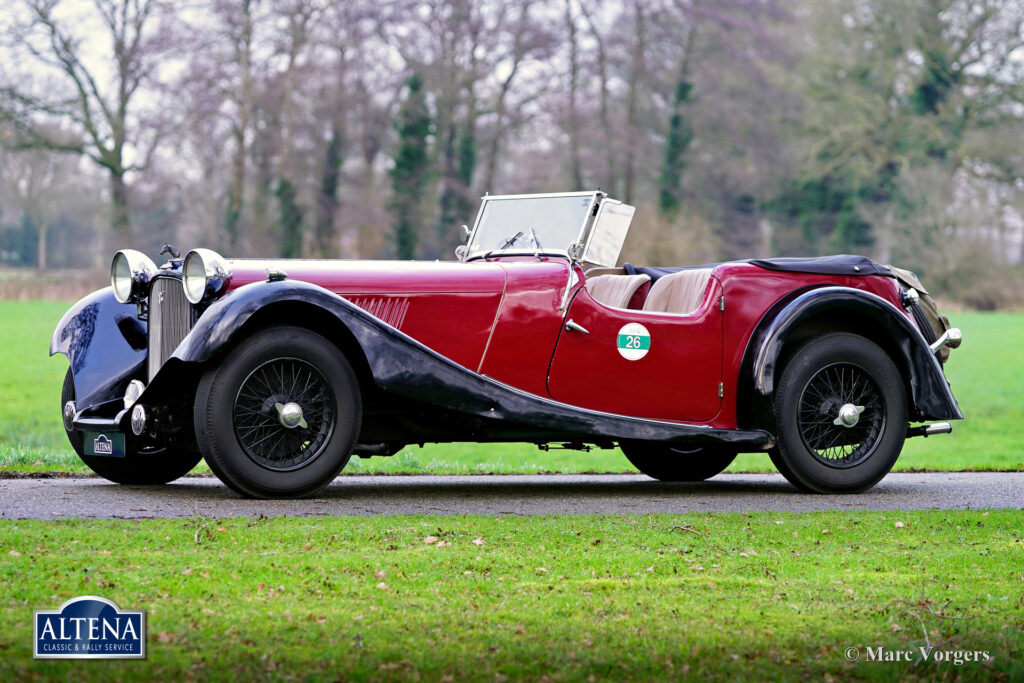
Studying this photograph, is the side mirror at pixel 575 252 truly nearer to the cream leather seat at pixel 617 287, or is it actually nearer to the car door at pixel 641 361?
the car door at pixel 641 361

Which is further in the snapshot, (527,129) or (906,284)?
(527,129)

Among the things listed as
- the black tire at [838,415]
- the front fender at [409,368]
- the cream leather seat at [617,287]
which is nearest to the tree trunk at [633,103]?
the cream leather seat at [617,287]

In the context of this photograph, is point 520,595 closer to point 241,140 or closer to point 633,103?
point 241,140

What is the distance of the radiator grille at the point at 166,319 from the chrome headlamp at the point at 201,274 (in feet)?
0.66

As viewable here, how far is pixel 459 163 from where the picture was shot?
41.5 m

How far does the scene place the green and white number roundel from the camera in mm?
7344

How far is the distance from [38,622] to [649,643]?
1.94 meters

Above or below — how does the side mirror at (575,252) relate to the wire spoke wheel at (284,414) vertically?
above

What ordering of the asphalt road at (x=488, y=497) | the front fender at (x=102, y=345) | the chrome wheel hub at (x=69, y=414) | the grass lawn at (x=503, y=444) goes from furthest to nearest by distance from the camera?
the grass lawn at (x=503, y=444) → the chrome wheel hub at (x=69, y=414) → the front fender at (x=102, y=345) → the asphalt road at (x=488, y=497)

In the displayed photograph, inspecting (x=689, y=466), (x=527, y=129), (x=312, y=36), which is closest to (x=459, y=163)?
(x=527, y=129)

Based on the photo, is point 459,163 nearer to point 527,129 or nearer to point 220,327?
point 527,129

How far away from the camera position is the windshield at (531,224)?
7.88m

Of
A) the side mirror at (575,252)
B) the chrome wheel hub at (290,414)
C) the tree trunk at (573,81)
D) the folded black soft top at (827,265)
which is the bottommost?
the chrome wheel hub at (290,414)

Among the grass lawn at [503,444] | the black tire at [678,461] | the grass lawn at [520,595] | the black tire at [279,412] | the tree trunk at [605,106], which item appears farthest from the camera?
the tree trunk at [605,106]
